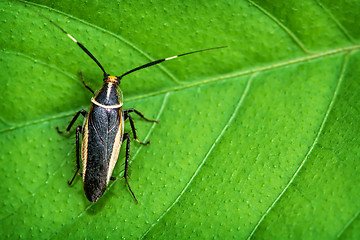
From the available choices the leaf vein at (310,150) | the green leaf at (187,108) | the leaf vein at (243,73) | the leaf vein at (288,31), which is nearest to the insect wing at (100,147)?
the green leaf at (187,108)

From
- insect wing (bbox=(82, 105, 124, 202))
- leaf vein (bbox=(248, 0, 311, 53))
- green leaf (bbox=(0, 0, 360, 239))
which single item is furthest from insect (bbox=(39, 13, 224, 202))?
leaf vein (bbox=(248, 0, 311, 53))

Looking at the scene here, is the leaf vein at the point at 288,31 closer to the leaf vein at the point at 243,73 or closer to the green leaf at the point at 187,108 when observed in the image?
the green leaf at the point at 187,108

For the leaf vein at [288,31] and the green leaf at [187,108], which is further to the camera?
the leaf vein at [288,31]

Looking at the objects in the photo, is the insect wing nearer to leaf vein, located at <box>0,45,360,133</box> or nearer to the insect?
the insect

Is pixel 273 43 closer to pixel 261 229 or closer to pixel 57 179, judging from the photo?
pixel 261 229

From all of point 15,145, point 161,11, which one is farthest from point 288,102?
point 15,145
